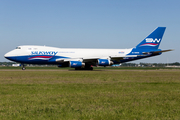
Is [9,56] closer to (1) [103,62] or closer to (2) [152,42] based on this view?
(1) [103,62]

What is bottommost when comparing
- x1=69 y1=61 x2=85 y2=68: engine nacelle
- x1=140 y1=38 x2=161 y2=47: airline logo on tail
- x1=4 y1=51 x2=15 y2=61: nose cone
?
x1=69 y1=61 x2=85 y2=68: engine nacelle

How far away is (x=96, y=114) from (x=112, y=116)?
1.64ft

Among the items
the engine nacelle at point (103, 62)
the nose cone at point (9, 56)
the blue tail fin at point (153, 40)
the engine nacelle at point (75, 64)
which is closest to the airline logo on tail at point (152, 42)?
the blue tail fin at point (153, 40)

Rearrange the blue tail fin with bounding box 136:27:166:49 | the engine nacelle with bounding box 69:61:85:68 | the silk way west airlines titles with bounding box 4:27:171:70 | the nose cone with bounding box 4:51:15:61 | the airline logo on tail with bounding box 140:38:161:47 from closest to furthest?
the engine nacelle with bounding box 69:61:85:68 < the nose cone with bounding box 4:51:15:61 < the silk way west airlines titles with bounding box 4:27:171:70 < the blue tail fin with bounding box 136:27:166:49 < the airline logo on tail with bounding box 140:38:161:47

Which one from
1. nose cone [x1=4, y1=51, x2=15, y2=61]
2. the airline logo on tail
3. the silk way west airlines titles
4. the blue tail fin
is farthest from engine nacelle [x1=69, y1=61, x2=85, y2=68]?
the airline logo on tail

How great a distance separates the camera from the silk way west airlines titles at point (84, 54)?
39.8m

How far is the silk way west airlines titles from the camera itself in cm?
3978

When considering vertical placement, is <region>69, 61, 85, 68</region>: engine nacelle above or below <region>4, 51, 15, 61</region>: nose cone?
below

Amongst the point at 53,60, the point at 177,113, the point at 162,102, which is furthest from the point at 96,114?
the point at 53,60

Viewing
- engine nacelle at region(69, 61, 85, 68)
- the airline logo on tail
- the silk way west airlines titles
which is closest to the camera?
engine nacelle at region(69, 61, 85, 68)

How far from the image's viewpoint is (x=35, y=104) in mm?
7914

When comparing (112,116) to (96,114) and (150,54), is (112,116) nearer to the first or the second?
(96,114)

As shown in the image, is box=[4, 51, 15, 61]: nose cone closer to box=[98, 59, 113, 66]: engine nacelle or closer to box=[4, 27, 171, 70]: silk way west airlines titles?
box=[4, 27, 171, 70]: silk way west airlines titles

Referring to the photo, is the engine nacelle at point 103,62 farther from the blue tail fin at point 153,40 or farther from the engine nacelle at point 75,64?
the blue tail fin at point 153,40
